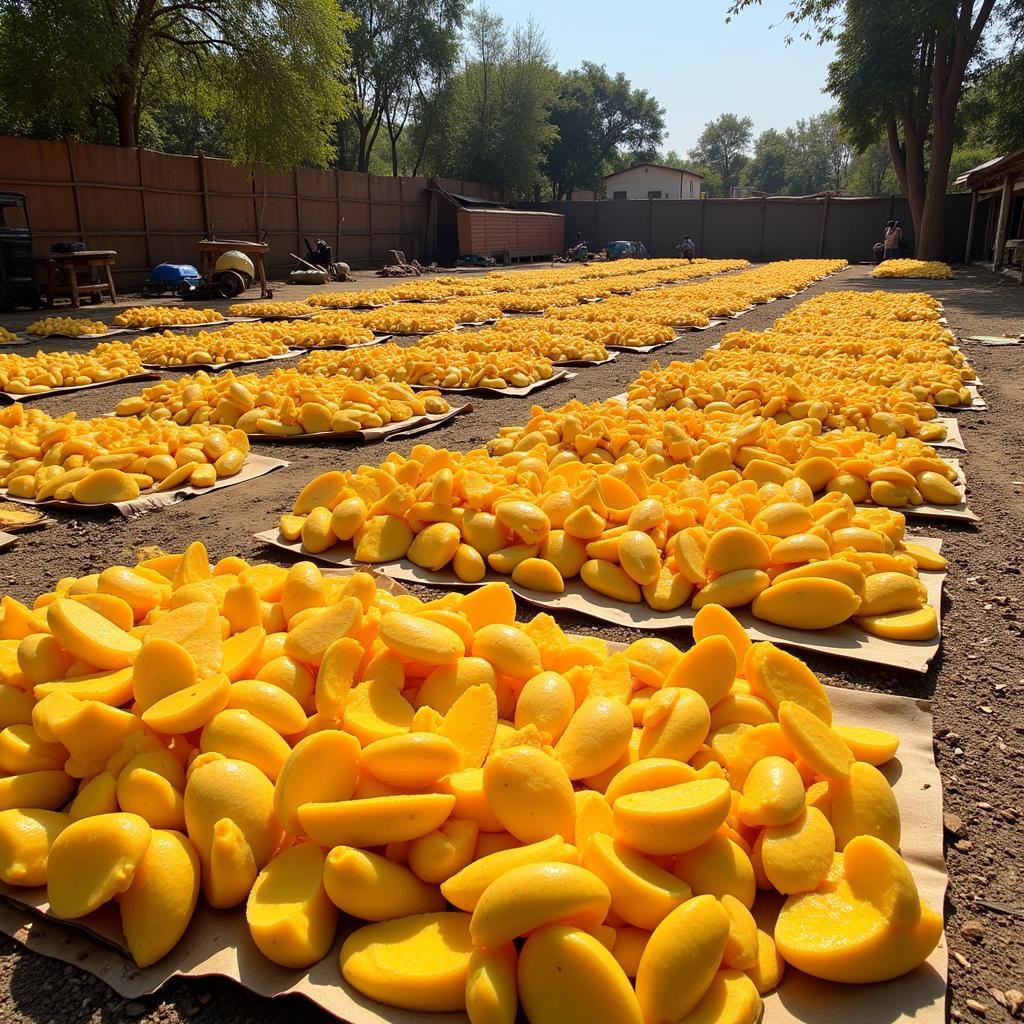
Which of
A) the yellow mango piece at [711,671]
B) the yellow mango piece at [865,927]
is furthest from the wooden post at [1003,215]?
the yellow mango piece at [865,927]

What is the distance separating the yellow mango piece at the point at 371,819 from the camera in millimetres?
1416

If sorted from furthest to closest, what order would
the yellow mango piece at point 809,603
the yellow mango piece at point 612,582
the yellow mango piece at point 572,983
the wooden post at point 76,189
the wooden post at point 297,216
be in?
the wooden post at point 297,216 < the wooden post at point 76,189 < the yellow mango piece at point 612,582 < the yellow mango piece at point 809,603 < the yellow mango piece at point 572,983

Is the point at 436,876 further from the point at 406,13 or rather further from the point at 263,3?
the point at 406,13

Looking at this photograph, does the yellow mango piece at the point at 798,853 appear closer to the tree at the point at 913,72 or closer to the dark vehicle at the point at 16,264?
the dark vehicle at the point at 16,264

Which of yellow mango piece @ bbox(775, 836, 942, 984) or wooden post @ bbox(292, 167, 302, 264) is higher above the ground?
wooden post @ bbox(292, 167, 302, 264)

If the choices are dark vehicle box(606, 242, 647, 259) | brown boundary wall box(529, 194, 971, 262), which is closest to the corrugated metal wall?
brown boundary wall box(529, 194, 971, 262)

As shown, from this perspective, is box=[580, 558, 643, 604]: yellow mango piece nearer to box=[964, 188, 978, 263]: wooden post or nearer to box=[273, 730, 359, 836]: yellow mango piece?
box=[273, 730, 359, 836]: yellow mango piece

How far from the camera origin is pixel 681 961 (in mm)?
1208

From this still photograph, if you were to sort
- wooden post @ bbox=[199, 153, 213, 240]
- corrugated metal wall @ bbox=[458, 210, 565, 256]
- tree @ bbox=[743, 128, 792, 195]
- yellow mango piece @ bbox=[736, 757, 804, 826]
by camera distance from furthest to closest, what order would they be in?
tree @ bbox=[743, 128, 792, 195], corrugated metal wall @ bbox=[458, 210, 565, 256], wooden post @ bbox=[199, 153, 213, 240], yellow mango piece @ bbox=[736, 757, 804, 826]

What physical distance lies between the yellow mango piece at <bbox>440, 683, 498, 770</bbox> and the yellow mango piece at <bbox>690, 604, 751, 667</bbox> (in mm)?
636

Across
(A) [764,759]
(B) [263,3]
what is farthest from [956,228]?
(A) [764,759]

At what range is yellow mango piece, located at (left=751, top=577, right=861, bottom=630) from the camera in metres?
2.59

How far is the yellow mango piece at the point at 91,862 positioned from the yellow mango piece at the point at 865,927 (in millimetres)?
1167

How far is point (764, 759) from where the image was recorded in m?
1.62
